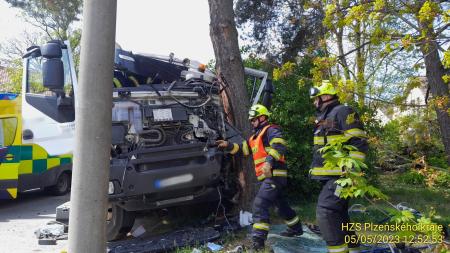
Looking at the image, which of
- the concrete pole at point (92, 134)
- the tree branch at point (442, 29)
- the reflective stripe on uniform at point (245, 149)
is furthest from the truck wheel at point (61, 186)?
the tree branch at point (442, 29)

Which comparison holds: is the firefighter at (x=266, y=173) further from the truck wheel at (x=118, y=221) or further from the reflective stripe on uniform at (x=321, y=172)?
the truck wheel at (x=118, y=221)

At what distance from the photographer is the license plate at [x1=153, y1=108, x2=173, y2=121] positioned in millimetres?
5137

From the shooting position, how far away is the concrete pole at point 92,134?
2.98m

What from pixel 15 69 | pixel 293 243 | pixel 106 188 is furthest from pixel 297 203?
pixel 15 69

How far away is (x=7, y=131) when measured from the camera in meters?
7.62

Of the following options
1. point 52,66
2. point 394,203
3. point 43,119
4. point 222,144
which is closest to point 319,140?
point 222,144

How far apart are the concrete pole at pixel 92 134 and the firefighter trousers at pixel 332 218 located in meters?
1.98

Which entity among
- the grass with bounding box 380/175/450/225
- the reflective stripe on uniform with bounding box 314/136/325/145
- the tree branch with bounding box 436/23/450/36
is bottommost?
the grass with bounding box 380/175/450/225

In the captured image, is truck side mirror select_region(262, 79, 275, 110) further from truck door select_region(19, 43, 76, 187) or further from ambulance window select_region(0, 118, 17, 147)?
ambulance window select_region(0, 118, 17, 147)

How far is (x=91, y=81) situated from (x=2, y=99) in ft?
18.9

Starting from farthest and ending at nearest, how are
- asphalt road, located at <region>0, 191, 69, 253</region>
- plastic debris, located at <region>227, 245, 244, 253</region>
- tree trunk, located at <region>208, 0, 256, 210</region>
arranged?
tree trunk, located at <region>208, 0, 256, 210</region> < asphalt road, located at <region>0, 191, 69, 253</region> < plastic debris, located at <region>227, 245, 244, 253</region>

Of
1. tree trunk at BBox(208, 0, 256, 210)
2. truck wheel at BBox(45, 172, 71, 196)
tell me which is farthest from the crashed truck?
truck wheel at BBox(45, 172, 71, 196)

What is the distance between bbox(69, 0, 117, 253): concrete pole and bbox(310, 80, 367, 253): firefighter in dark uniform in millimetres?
1986

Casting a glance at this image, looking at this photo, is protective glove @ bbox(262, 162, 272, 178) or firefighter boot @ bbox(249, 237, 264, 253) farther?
protective glove @ bbox(262, 162, 272, 178)
